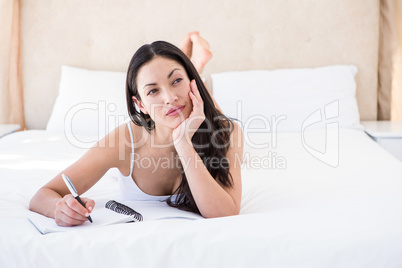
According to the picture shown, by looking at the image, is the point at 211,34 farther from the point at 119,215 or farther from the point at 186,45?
the point at 119,215

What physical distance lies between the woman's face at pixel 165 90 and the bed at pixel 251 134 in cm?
37

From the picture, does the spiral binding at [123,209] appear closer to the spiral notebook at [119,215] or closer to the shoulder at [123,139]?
the spiral notebook at [119,215]

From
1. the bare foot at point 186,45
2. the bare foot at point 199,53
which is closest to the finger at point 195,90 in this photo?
the bare foot at point 199,53

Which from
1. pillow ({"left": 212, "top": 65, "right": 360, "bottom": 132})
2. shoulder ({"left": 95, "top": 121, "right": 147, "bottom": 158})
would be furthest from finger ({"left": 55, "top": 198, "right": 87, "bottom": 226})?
pillow ({"left": 212, "top": 65, "right": 360, "bottom": 132})

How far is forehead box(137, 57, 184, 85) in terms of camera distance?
1.30 metres

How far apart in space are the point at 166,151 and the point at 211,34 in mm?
1669

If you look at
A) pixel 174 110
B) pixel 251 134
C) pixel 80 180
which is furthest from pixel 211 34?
pixel 80 180

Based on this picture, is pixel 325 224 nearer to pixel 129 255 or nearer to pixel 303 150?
pixel 129 255

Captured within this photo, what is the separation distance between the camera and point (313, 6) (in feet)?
9.37

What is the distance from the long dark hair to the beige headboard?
158 centimetres

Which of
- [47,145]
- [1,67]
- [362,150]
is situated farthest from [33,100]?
[362,150]

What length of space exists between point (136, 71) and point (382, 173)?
104cm

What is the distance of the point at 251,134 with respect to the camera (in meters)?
2.43

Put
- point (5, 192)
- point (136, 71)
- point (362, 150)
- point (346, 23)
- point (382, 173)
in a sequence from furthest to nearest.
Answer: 1. point (346, 23)
2. point (362, 150)
3. point (382, 173)
4. point (5, 192)
5. point (136, 71)
